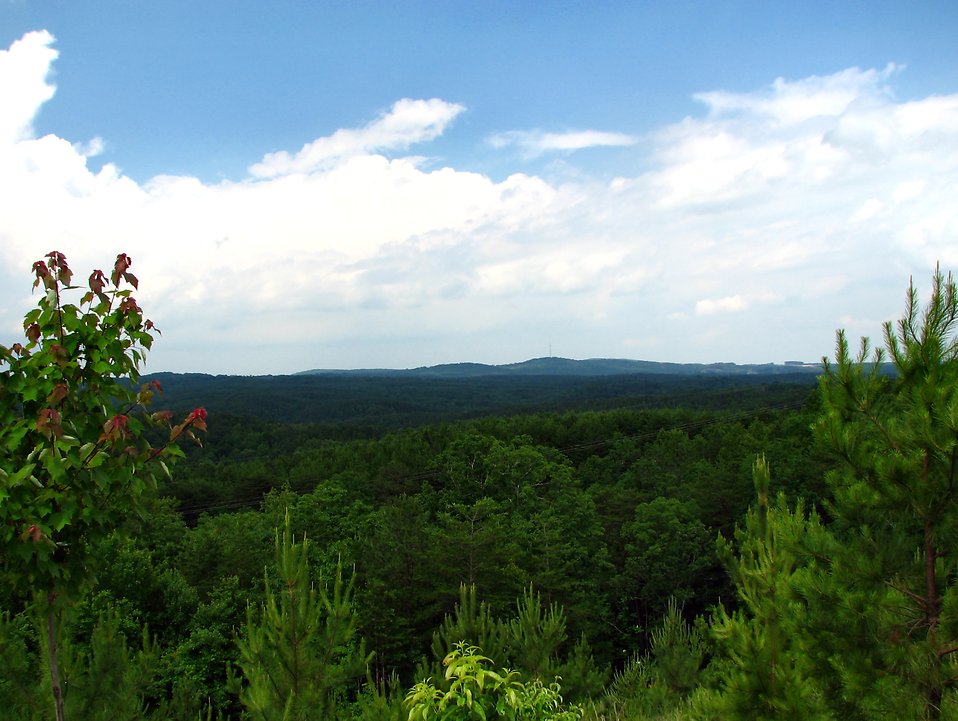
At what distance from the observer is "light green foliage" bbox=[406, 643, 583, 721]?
3.41 metres

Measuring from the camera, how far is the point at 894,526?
15.3 ft

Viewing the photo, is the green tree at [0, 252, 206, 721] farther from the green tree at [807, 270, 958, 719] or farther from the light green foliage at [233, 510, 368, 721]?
the green tree at [807, 270, 958, 719]

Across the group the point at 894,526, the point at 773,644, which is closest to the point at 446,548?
the point at 773,644

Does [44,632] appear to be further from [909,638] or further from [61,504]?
[909,638]

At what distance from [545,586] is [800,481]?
16311 mm

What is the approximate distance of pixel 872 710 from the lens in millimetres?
4363

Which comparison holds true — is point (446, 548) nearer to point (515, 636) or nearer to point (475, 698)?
point (515, 636)

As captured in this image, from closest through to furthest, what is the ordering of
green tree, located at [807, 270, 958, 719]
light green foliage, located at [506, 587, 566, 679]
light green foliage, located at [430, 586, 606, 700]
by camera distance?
green tree, located at [807, 270, 958, 719]
light green foliage, located at [430, 586, 606, 700]
light green foliage, located at [506, 587, 566, 679]

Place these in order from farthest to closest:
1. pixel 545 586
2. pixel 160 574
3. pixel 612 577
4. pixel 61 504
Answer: pixel 612 577
pixel 545 586
pixel 160 574
pixel 61 504

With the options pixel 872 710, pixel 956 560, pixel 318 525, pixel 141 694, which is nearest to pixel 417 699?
pixel 872 710

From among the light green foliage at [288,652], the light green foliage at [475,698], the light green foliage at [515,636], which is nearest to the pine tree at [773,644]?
the light green foliage at [475,698]

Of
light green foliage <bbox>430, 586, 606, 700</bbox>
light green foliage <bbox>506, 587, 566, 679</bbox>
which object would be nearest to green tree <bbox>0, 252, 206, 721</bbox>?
light green foliage <bbox>430, 586, 606, 700</bbox>

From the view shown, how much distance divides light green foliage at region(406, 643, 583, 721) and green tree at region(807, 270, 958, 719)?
225cm

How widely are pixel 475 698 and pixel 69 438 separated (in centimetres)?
249
